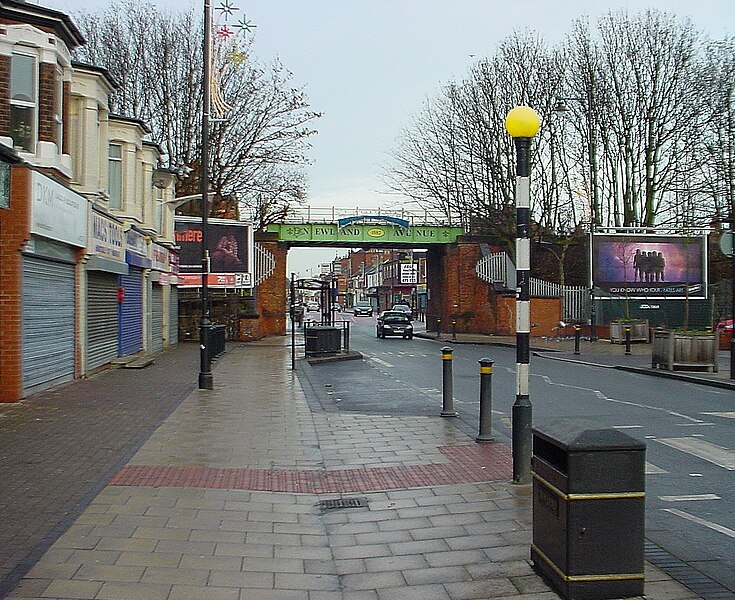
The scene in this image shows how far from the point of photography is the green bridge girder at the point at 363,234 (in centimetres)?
4478

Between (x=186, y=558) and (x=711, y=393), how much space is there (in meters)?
13.5

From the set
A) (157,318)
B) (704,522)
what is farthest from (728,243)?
(157,318)

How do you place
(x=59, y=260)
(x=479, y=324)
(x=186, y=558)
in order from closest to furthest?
(x=186, y=558)
(x=59, y=260)
(x=479, y=324)

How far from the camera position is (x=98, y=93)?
19219mm

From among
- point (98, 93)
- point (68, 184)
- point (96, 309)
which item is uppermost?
point (98, 93)

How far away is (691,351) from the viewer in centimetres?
2108

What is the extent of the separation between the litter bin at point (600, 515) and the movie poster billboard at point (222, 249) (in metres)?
34.3

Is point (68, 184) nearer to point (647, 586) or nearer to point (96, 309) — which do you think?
point (96, 309)

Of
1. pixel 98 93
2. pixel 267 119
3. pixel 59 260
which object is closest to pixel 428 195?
pixel 267 119

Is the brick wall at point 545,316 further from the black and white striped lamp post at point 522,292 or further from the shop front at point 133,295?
the black and white striped lamp post at point 522,292

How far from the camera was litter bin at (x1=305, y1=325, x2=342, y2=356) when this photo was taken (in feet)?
89.0

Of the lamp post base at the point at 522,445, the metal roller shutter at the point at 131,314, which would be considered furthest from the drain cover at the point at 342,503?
the metal roller shutter at the point at 131,314

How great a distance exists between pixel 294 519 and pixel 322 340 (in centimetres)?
2023

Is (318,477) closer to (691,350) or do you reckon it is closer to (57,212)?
(57,212)
